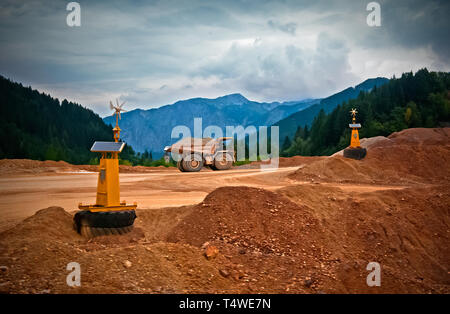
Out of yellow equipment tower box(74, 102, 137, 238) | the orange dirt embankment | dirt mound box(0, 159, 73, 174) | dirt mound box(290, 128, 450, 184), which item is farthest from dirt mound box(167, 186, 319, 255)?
dirt mound box(0, 159, 73, 174)

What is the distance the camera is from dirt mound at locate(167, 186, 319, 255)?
850 cm

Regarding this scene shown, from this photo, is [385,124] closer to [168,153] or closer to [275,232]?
[168,153]

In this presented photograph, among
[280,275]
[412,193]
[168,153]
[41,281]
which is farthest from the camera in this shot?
[168,153]

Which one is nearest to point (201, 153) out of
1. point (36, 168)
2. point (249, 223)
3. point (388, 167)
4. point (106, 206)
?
point (36, 168)

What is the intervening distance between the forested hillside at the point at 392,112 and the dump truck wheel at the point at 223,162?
2697 cm

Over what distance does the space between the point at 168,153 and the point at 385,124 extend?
104ft

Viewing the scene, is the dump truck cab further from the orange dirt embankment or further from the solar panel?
the solar panel

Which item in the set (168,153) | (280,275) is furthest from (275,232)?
(168,153)

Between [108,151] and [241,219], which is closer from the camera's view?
[108,151]

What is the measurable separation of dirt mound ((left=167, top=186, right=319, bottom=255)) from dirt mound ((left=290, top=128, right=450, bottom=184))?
888 centimetres

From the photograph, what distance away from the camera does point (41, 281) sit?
5.64 meters

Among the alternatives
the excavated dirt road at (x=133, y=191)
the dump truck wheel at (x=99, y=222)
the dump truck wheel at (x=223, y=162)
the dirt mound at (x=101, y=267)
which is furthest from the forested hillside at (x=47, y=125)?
the dirt mound at (x=101, y=267)

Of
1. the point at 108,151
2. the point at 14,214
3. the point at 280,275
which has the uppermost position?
the point at 108,151

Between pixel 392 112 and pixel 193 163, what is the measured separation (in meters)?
35.1
